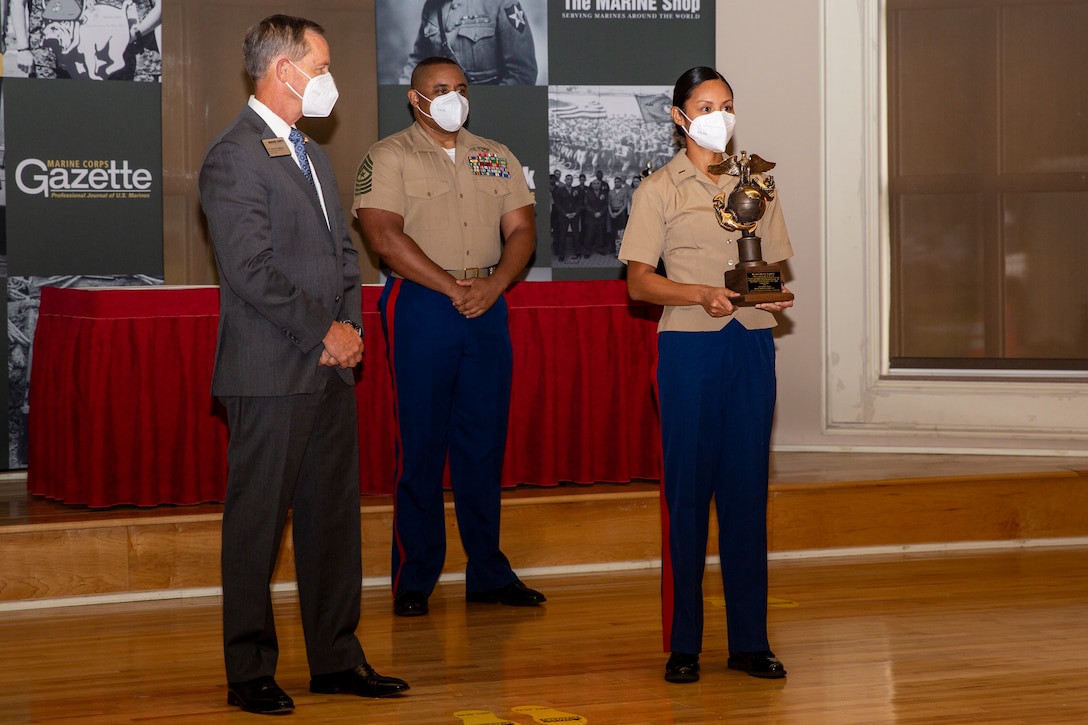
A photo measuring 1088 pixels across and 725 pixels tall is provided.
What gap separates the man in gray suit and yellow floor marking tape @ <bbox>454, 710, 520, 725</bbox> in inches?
16.3

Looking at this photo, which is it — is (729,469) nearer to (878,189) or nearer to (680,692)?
(680,692)

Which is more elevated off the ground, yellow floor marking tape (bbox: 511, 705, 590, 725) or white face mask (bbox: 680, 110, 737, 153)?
white face mask (bbox: 680, 110, 737, 153)

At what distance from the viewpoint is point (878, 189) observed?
592 cm

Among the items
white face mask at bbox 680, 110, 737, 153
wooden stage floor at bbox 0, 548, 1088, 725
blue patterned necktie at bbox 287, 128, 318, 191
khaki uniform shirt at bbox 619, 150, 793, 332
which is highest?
white face mask at bbox 680, 110, 737, 153

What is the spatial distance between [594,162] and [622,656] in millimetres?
3033

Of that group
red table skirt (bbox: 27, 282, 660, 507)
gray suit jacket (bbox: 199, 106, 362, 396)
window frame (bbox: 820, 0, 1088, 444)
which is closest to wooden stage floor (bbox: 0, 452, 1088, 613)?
red table skirt (bbox: 27, 282, 660, 507)

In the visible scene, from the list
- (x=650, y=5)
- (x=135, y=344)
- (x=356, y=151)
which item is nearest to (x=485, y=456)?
(x=135, y=344)

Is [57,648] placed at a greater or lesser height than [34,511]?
lesser

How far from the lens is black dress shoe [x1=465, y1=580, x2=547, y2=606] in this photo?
3.91m

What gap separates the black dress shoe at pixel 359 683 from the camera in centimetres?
293

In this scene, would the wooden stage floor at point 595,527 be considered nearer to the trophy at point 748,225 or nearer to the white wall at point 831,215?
the white wall at point 831,215

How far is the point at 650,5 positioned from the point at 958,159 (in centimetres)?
174

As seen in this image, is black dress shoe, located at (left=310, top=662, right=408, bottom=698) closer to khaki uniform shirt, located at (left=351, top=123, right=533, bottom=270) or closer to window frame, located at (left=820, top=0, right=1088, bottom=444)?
khaki uniform shirt, located at (left=351, top=123, right=533, bottom=270)

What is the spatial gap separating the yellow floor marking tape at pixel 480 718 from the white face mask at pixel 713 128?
1.50 meters
